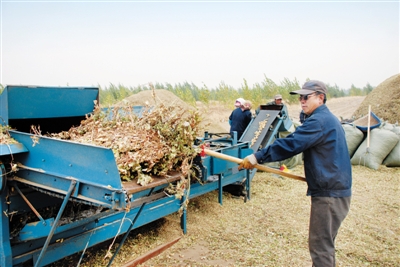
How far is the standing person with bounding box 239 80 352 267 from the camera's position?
3.19m

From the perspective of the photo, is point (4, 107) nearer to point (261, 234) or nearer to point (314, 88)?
point (314, 88)

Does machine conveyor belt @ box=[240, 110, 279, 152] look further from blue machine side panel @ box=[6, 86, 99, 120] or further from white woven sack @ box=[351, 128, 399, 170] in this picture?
blue machine side panel @ box=[6, 86, 99, 120]

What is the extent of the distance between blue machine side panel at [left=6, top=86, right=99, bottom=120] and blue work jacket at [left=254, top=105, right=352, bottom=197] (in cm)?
250

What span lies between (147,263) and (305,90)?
8.95 ft

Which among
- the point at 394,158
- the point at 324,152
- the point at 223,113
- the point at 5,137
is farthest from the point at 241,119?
the point at 223,113

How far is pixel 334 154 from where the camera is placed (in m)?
3.20

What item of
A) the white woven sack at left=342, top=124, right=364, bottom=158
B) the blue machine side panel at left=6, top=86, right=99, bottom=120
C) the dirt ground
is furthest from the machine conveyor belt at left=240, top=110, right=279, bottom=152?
the dirt ground

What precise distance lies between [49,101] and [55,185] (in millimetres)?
1399

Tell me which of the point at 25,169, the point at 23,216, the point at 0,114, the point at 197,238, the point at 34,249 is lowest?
the point at 197,238

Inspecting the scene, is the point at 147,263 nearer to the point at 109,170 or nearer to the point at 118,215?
the point at 118,215

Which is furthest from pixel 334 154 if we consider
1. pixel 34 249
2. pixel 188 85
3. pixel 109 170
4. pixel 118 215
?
pixel 188 85

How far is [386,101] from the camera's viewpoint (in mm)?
13836

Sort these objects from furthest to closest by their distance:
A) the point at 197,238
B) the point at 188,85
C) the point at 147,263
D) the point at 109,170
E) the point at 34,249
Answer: the point at 188,85 → the point at 197,238 → the point at 147,263 → the point at 34,249 → the point at 109,170

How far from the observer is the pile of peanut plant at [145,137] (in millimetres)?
3039
